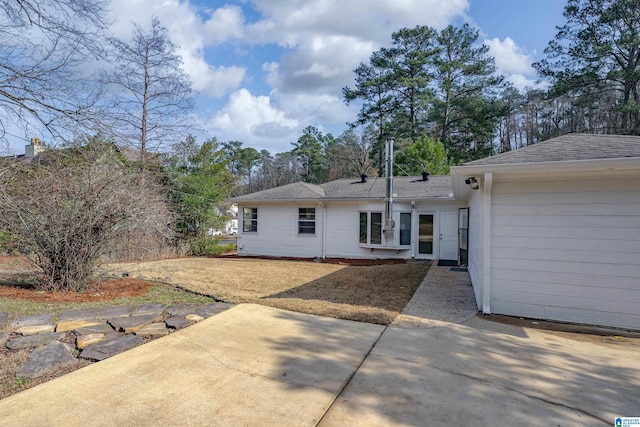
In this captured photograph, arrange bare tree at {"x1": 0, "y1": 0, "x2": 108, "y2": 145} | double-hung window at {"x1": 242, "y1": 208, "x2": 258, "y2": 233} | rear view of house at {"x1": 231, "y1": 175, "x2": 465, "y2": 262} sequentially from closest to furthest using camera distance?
bare tree at {"x1": 0, "y1": 0, "x2": 108, "y2": 145} → rear view of house at {"x1": 231, "y1": 175, "x2": 465, "y2": 262} → double-hung window at {"x1": 242, "y1": 208, "x2": 258, "y2": 233}

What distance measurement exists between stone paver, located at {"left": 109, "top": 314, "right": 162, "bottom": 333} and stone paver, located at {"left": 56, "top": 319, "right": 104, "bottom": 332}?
0.20 meters

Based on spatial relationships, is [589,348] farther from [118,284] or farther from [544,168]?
[118,284]

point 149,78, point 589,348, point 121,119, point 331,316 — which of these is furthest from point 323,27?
point 589,348

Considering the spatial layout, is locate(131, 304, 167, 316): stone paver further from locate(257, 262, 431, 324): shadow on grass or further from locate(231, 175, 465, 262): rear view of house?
locate(231, 175, 465, 262): rear view of house

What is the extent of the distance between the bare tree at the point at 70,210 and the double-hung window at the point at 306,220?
7348mm

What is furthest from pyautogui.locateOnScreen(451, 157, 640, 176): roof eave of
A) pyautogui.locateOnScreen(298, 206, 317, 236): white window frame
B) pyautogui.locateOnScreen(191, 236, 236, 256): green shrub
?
pyautogui.locateOnScreen(191, 236, 236, 256): green shrub

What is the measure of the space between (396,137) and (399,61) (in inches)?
211

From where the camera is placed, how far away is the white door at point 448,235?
36.9 feet

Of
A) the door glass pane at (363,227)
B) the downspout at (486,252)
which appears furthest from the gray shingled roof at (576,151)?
the door glass pane at (363,227)

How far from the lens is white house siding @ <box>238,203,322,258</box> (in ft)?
42.3

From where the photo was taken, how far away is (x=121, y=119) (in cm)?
512

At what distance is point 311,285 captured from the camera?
731 cm

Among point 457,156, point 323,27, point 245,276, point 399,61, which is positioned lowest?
point 245,276

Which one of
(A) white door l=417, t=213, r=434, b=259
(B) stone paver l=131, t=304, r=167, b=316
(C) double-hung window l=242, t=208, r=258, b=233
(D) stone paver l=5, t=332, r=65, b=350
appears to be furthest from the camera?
(C) double-hung window l=242, t=208, r=258, b=233
